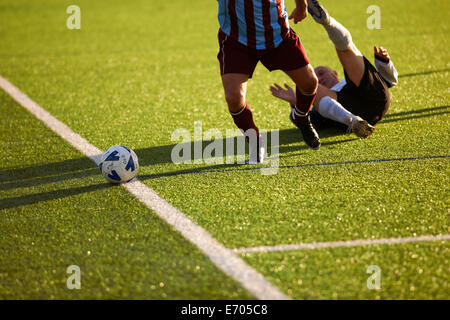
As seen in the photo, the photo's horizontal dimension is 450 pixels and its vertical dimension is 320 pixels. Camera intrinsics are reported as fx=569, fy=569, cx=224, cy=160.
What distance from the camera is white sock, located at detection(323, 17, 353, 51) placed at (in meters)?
4.66

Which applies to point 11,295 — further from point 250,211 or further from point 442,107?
point 442,107

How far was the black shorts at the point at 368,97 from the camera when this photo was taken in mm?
4875

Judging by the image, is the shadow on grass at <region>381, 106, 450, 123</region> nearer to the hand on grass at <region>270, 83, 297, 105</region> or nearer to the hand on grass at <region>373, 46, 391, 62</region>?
the hand on grass at <region>373, 46, 391, 62</region>

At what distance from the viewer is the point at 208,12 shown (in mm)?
→ 13523

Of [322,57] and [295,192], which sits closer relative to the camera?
[295,192]

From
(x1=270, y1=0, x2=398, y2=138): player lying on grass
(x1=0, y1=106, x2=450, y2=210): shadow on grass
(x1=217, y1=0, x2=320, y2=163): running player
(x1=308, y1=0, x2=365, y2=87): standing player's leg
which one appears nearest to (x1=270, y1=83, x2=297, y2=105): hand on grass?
(x1=270, y1=0, x2=398, y2=138): player lying on grass

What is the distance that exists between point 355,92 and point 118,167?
218cm

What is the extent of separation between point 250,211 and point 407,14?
957cm

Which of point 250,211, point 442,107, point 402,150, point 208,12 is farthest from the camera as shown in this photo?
point 208,12

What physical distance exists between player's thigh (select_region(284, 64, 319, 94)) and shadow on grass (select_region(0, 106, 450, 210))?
0.56 metres

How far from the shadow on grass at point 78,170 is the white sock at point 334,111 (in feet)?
0.68

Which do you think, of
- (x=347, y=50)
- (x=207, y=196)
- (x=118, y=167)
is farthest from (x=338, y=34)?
(x=118, y=167)

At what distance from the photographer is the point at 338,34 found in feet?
15.5
